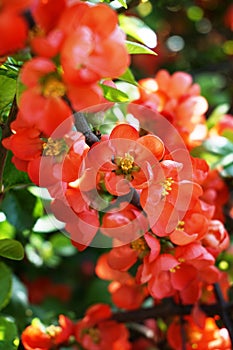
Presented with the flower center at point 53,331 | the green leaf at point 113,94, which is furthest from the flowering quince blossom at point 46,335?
the green leaf at point 113,94

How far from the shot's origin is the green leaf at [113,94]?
27.1 inches

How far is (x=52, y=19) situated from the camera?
51 centimetres

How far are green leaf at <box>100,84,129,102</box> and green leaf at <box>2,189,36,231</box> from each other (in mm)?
258

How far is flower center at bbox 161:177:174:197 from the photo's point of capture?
703 millimetres

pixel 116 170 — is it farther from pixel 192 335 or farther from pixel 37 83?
pixel 192 335

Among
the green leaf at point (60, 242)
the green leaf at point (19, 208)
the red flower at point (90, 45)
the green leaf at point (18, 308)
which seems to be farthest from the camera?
the green leaf at point (60, 242)

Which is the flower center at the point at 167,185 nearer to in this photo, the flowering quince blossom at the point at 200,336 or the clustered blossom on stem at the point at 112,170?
the clustered blossom on stem at the point at 112,170

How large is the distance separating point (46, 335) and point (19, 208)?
0.61ft

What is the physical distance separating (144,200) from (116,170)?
0.05 meters

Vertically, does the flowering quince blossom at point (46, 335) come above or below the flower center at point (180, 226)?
below

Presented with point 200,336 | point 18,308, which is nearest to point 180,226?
point 200,336

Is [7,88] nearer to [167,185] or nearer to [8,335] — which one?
[167,185]

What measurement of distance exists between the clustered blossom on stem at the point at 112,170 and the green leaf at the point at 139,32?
8 cm

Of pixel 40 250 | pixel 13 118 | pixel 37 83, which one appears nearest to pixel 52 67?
pixel 37 83
